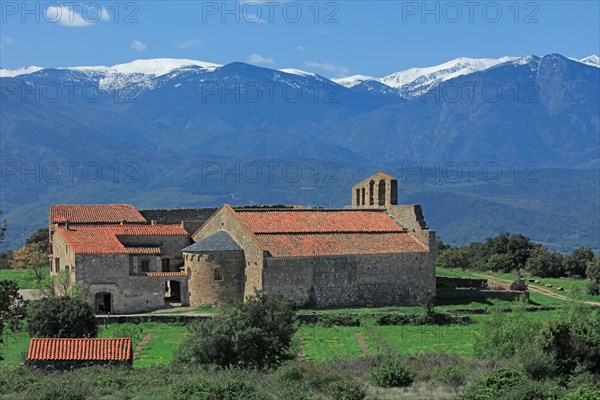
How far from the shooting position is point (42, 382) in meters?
32.2

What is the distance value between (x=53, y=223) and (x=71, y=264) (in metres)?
8.12

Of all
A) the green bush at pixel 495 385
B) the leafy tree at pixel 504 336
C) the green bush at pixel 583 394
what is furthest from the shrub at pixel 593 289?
the green bush at pixel 583 394

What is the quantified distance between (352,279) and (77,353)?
2217cm

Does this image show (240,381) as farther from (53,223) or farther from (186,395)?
(53,223)

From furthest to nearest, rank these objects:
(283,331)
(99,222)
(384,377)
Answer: (99,222)
(283,331)
(384,377)

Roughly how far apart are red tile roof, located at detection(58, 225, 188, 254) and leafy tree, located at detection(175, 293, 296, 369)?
16954 millimetres

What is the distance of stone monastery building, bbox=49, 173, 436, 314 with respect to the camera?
177 ft

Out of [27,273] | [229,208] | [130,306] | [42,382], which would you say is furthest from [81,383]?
[27,273]

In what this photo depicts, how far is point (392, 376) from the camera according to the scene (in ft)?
111

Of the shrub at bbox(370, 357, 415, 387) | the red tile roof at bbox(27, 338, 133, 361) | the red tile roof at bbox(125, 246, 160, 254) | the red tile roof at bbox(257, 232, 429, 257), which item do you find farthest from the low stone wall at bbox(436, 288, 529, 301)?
the red tile roof at bbox(27, 338, 133, 361)

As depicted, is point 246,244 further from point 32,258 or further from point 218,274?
point 32,258

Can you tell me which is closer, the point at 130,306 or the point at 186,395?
the point at 186,395

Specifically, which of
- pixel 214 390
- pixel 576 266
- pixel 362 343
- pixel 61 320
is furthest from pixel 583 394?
pixel 576 266

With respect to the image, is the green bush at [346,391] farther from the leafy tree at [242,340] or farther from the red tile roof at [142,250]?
the red tile roof at [142,250]
